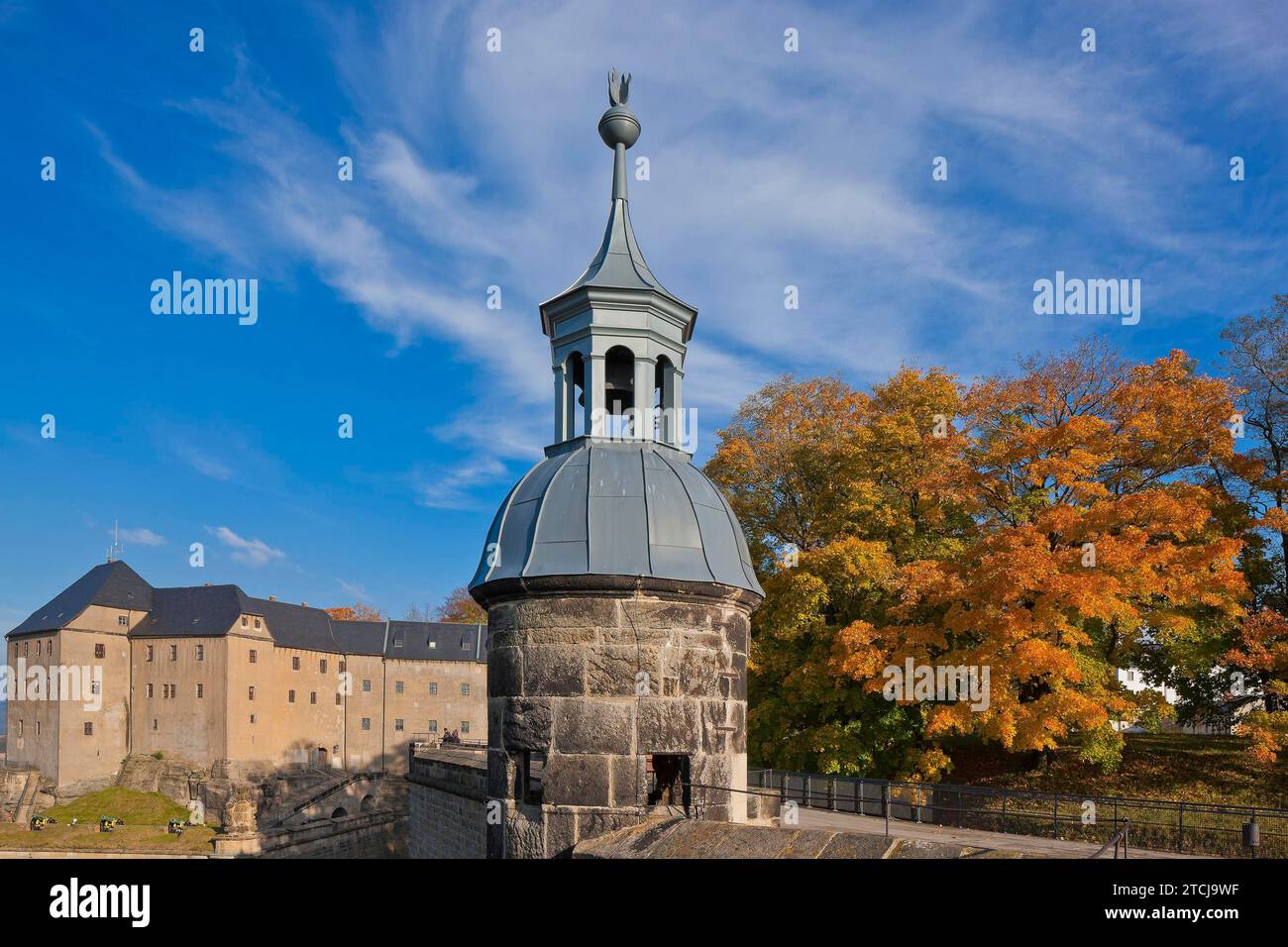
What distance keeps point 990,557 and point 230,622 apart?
5219cm

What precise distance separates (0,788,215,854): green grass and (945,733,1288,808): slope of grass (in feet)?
98.8

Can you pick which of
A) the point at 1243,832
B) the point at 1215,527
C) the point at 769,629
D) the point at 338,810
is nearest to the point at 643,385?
the point at 1243,832

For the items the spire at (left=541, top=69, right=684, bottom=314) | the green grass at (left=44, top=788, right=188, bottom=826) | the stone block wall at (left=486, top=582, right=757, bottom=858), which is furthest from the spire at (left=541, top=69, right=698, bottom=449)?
the green grass at (left=44, top=788, right=188, bottom=826)

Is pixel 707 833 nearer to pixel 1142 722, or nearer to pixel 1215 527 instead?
pixel 1142 722

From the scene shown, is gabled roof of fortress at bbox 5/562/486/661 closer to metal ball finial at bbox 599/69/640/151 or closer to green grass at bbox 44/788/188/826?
green grass at bbox 44/788/188/826

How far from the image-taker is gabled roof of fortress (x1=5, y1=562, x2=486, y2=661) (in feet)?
196

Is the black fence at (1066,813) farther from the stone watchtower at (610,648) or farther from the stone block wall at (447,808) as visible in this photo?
the stone watchtower at (610,648)

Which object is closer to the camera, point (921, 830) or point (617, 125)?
point (617, 125)

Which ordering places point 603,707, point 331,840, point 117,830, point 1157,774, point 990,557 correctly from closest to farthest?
point 603,707 → point 990,557 → point 1157,774 → point 331,840 → point 117,830

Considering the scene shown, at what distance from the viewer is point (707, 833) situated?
705 cm

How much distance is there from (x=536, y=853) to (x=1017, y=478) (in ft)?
60.9

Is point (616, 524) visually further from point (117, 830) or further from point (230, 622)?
point (230, 622)

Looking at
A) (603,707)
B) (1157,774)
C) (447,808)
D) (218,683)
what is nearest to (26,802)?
(218,683)

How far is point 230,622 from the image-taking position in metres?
58.8
